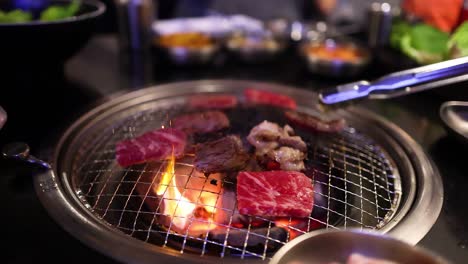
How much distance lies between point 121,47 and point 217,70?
1050 mm

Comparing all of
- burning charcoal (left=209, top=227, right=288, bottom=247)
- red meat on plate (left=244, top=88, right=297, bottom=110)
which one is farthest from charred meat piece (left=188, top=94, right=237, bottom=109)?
burning charcoal (left=209, top=227, right=288, bottom=247)

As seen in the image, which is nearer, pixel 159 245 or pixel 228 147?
pixel 159 245

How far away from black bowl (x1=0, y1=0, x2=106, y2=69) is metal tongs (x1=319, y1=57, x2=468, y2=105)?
1.73 metres

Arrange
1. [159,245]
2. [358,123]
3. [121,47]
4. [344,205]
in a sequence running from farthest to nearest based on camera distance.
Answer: [121,47] → [358,123] → [344,205] → [159,245]

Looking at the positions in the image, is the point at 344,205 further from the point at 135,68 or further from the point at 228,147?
the point at 135,68

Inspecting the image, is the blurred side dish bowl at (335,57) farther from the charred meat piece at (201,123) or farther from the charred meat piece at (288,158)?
the charred meat piece at (288,158)

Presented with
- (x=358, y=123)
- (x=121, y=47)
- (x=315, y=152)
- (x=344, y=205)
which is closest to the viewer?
(x=344, y=205)

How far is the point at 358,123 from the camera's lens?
8.44 feet

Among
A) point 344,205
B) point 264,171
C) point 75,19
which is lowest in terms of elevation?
point 344,205

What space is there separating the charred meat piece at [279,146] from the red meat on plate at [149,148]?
402mm

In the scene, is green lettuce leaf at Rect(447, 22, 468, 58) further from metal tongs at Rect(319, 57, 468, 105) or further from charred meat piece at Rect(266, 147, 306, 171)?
charred meat piece at Rect(266, 147, 306, 171)

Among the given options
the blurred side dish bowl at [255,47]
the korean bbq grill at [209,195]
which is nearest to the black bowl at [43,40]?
the korean bbq grill at [209,195]

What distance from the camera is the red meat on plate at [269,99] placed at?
107 inches

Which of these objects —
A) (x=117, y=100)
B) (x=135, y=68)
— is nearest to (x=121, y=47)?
(x=135, y=68)
